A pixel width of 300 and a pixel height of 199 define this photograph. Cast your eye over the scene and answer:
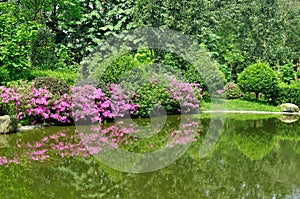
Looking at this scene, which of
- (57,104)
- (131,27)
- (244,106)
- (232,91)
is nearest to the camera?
(57,104)

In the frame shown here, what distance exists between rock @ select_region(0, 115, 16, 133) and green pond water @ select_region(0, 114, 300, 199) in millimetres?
314

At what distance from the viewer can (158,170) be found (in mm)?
4684

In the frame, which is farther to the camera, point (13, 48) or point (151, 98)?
point (151, 98)

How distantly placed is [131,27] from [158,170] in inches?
441

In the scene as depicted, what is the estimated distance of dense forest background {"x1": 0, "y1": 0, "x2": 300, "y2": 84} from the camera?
372 inches

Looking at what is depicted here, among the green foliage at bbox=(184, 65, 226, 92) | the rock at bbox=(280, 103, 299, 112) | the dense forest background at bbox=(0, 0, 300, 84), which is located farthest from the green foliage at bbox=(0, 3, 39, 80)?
the rock at bbox=(280, 103, 299, 112)

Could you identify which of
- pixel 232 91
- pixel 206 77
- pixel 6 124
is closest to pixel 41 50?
pixel 6 124

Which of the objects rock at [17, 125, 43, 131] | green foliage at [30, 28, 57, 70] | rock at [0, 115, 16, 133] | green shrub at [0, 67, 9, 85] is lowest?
rock at [17, 125, 43, 131]

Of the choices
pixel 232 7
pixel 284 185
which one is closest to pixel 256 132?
pixel 284 185

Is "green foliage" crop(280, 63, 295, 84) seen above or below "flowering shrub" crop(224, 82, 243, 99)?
above

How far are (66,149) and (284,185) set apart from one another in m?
3.33

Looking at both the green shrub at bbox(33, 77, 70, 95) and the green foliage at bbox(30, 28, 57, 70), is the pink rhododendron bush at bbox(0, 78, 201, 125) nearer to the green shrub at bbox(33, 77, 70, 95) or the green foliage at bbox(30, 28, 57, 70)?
the green shrub at bbox(33, 77, 70, 95)

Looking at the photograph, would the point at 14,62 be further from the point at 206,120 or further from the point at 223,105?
the point at 223,105

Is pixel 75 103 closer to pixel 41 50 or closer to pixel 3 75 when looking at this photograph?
pixel 3 75
